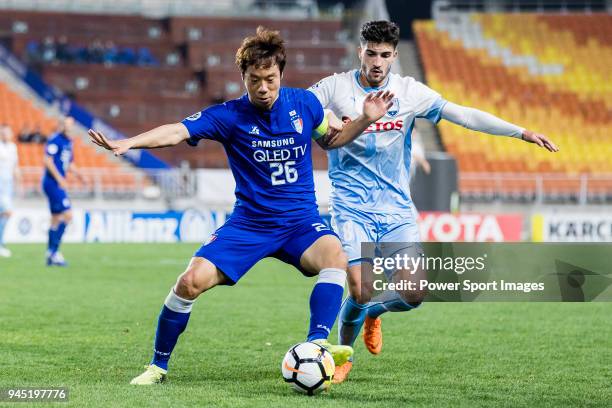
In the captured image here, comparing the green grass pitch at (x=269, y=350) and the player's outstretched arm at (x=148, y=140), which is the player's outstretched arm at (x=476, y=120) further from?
the player's outstretched arm at (x=148, y=140)

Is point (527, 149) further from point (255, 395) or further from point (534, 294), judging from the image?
point (255, 395)

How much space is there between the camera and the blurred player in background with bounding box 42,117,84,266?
15.9m

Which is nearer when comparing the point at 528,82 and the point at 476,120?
the point at 476,120

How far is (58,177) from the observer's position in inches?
624

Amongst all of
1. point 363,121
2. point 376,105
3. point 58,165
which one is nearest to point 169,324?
point 363,121

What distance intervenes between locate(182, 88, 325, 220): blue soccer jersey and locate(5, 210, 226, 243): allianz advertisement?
1757cm

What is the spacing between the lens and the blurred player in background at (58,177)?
1587 cm

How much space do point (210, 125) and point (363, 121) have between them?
0.91 meters

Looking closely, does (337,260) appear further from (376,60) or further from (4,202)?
(4,202)

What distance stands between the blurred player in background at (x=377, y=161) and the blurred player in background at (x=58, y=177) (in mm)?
9039

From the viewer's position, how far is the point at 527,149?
3266cm

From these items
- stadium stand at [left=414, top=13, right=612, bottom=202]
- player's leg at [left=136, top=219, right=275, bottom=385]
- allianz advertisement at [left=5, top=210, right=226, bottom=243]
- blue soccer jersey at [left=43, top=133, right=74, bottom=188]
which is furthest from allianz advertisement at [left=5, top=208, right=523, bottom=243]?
player's leg at [left=136, top=219, right=275, bottom=385]

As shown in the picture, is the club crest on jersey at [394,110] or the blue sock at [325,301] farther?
the club crest on jersey at [394,110]

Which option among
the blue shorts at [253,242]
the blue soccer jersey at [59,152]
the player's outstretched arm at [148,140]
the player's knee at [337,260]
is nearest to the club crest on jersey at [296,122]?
the blue shorts at [253,242]
